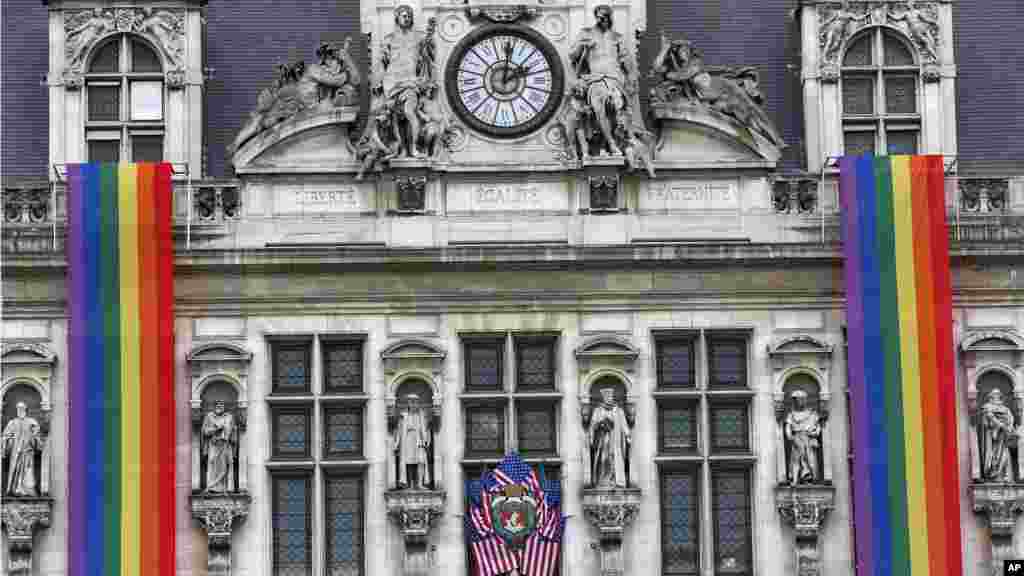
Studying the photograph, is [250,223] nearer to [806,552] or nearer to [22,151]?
[22,151]

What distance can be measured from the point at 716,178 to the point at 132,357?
9.33m

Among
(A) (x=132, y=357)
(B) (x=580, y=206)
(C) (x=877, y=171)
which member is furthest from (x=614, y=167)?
(A) (x=132, y=357)

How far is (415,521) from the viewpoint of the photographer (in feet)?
146

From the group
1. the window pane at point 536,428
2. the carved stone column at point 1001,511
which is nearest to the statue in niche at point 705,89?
the window pane at point 536,428

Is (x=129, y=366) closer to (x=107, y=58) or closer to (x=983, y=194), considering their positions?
(x=107, y=58)

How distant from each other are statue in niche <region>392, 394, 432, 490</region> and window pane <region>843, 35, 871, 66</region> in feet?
29.3

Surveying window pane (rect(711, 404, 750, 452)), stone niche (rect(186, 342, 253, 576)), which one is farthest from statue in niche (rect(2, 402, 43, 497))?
window pane (rect(711, 404, 750, 452))

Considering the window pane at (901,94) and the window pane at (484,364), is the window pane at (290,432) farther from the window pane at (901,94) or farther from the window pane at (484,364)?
the window pane at (901,94)

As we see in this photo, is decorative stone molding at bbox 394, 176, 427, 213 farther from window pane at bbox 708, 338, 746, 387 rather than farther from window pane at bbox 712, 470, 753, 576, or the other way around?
window pane at bbox 712, 470, 753, 576

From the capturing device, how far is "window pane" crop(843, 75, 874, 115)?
155 feet

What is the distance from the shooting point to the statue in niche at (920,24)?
4694 centimetres

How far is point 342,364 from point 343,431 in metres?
1.02

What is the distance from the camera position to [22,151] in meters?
47.2

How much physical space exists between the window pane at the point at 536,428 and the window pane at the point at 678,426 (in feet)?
5.42
